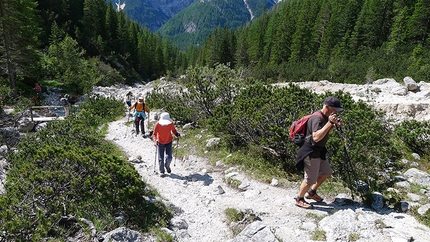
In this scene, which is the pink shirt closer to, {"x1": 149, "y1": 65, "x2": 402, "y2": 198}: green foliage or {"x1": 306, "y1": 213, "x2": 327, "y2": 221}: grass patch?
{"x1": 149, "y1": 65, "x2": 402, "y2": 198}: green foliage

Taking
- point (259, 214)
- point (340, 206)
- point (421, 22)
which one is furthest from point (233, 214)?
point (421, 22)

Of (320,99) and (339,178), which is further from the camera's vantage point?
(320,99)

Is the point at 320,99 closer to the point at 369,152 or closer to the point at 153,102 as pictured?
the point at 369,152

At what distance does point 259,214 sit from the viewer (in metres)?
5.48

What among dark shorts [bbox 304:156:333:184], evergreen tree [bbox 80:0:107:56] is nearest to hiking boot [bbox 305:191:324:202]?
dark shorts [bbox 304:156:333:184]

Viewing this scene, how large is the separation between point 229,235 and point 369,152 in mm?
4025

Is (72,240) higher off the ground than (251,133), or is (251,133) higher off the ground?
(251,133)

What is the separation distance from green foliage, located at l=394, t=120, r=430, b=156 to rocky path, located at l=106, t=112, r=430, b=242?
4.36 m

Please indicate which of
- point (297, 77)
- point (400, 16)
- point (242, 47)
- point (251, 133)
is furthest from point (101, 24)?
point (251, 133)

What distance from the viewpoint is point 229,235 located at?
16.4 ft

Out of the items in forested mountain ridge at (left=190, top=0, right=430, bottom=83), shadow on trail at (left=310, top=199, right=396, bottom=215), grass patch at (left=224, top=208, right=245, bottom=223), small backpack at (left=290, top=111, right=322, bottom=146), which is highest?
forested mountain ridge at (left=190, top=0, right=430, bottom=83)

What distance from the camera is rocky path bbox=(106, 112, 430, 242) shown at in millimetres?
4320

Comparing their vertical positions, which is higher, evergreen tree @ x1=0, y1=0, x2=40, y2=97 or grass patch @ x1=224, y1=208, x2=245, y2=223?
evergreen tree @ x1=0, y1=0, x2=40, y2=97

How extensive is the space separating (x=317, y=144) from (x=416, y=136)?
5465 millimetres
